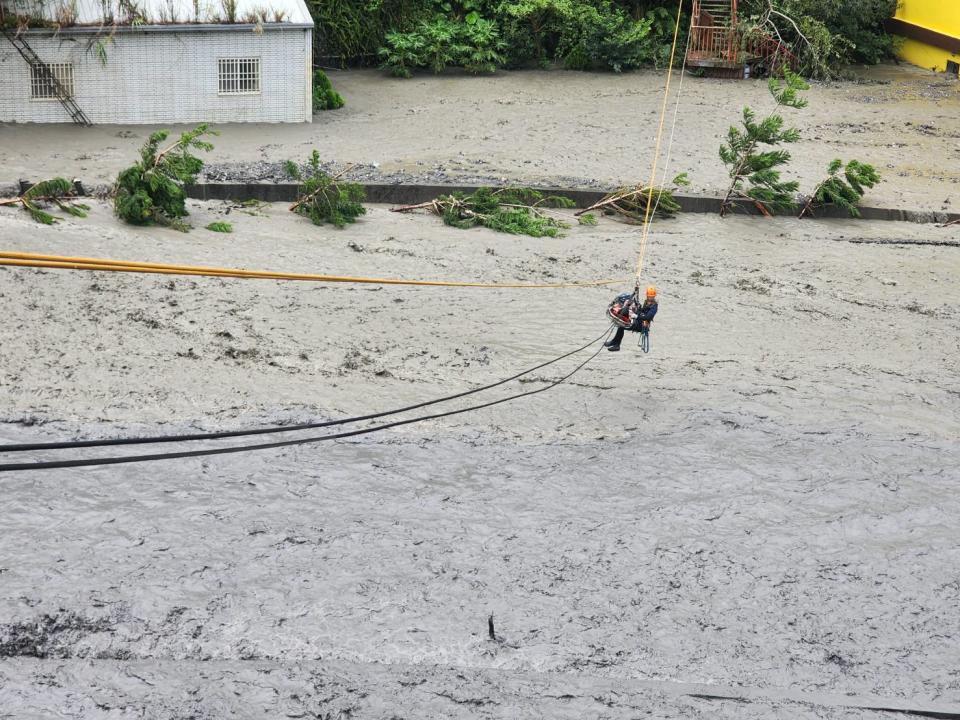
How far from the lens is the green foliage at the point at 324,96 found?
18.3m

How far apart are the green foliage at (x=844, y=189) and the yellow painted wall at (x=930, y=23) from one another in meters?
10.1

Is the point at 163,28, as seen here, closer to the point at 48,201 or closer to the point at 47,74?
the point at 47,74

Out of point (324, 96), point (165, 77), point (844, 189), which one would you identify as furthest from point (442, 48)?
point (844, 189)

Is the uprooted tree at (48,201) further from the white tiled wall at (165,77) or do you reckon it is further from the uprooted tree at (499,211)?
the white tiled wall at (165,77)

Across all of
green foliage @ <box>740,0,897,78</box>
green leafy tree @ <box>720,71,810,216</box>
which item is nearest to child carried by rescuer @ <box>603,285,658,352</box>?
green leafy tree @ <box>720,71,810,216</box>

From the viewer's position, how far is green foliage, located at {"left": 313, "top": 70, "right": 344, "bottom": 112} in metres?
18.3

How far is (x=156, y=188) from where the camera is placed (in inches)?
470

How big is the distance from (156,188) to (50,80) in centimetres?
610

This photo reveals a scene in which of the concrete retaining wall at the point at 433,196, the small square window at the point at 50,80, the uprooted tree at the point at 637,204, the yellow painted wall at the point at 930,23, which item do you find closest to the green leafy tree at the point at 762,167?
the concrete retaining wall at the point at 433,196

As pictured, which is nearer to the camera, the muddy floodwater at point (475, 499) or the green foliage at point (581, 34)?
the muddy floodwater at point (475, 499)

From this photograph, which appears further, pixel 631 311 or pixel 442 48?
pixel 442 48

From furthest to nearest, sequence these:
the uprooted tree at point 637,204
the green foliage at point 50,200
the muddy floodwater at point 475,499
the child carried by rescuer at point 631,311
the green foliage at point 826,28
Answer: the green foliage at point 826,28
the uprooted tree at point 637,204
the green foliage at point 50,200
the child carried by rescuer at point 631,311
the muddy floodwater at point 475,499

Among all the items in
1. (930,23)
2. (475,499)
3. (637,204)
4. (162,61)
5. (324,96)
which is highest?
(930,23)

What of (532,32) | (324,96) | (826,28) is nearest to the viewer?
(324,96)
